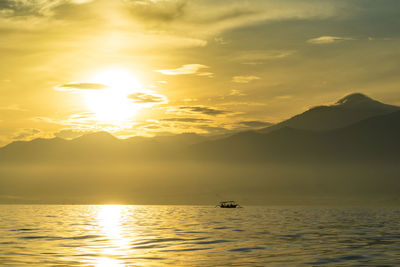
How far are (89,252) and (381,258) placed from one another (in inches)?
1067

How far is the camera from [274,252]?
4984cm

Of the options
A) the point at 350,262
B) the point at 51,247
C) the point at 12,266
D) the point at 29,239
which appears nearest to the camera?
the point at 12,266

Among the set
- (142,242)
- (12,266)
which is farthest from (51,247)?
(12,266)

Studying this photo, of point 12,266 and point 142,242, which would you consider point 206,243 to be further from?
point 12,266

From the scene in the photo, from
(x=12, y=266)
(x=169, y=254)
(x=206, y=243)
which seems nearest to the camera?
→ (x=12, y=266)

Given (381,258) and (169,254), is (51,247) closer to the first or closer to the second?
(169,254)

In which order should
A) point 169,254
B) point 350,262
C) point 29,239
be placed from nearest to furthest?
1. point 350,262
2. point 169,254
3. point 29,239

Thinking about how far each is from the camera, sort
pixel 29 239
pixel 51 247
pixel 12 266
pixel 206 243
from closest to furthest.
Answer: pixel 12 266
pixel 51 247
pixel 206 243
pixel 29 239

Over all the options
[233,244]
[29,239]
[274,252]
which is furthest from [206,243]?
[29,239]

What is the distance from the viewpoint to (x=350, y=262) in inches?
1698

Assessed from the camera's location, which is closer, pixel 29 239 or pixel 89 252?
pixel 89 252

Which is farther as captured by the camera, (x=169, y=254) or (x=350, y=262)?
(x=169, y=254)

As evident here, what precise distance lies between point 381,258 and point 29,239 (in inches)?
1633

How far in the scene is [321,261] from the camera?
1714 inches
